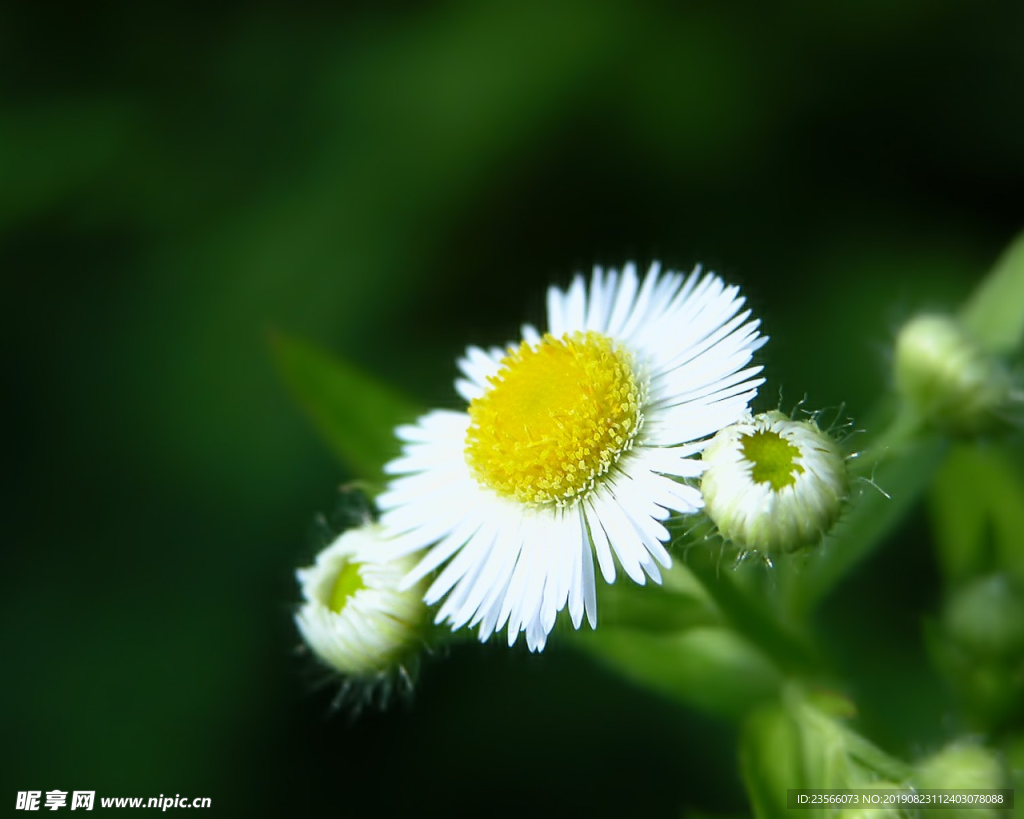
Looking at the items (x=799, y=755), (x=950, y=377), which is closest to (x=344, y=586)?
(x=799, y=755)

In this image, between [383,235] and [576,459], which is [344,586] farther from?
[383,235]

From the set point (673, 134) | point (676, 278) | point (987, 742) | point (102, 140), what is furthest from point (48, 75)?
point (987, 742)

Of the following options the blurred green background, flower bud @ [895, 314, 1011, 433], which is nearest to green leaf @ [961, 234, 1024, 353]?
flower bud @ [895, 314, 1011, 433]

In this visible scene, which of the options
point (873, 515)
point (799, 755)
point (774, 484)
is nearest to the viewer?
point (774, 484)

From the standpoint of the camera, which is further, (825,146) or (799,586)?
(825,146)

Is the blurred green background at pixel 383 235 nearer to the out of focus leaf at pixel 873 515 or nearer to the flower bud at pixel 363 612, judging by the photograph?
the out of focus leaf at pixel 873 515

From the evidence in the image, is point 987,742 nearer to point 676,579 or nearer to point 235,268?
point 676,579

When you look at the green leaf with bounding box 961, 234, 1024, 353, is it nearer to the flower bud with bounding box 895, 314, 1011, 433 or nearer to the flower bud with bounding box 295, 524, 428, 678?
the flower bud with bounding box 895, 314, 1011, 433
